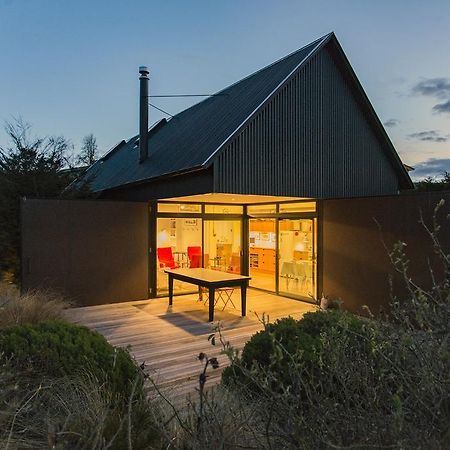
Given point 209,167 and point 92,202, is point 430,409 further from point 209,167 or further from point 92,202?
point 92,202

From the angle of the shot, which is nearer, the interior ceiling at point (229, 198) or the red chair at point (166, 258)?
the interior ceiling at point (229, 198)

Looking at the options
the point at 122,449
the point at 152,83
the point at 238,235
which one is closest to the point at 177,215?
the point at 238,235

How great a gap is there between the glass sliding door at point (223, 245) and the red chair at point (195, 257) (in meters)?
0.16

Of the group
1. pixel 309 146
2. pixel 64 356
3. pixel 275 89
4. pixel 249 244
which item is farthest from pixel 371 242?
pixel 64 356

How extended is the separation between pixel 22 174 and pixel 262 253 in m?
6.99

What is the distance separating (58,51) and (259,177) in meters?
9.11

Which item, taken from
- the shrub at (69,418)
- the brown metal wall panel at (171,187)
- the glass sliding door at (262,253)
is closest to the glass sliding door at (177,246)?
the brown metal wall panel at (171,187)

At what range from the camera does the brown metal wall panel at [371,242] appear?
7.07 meters

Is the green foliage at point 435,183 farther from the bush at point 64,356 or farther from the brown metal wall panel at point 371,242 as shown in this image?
the bush at point 64,356

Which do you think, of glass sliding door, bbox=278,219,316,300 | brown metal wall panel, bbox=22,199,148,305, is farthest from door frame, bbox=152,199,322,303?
brown metal wall panel, bbox=22,199,148,305

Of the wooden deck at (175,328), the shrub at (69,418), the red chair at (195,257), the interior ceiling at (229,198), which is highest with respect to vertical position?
the interior ceiling at (229,198)

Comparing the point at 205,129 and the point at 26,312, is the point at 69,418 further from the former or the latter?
the point at 205,129

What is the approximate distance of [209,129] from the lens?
9.24 m

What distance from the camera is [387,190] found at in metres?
11.3
